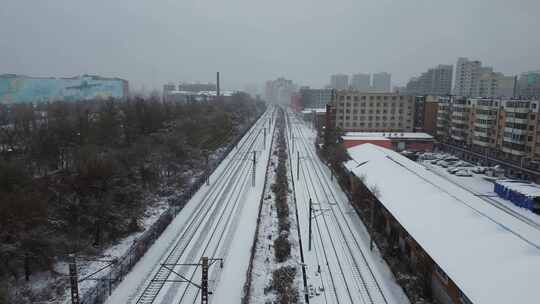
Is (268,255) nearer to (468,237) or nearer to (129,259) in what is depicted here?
(129,259)

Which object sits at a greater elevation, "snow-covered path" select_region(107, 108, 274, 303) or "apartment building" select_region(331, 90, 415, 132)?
"apartment building" select_region(331, 90, 415, 132)

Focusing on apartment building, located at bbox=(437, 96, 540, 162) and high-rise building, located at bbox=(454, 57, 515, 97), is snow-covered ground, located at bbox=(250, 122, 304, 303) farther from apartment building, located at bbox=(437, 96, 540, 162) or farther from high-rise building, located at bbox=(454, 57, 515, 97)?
high-rise building, located at bbox=(454, 57, 515, 97)

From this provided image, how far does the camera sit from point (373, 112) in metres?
47.2

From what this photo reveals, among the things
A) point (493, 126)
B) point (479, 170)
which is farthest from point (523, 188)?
point (493, 126)

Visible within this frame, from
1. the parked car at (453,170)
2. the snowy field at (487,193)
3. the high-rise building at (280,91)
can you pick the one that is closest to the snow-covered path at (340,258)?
the snowy field at (487,193)

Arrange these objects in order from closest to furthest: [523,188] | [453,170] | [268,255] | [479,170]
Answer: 1. [268,255]
2. [523,188]
3. [453,170]
4. [479,170]

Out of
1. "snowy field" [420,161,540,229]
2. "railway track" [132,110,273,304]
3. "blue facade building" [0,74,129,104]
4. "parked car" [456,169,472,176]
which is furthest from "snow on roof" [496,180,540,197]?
"blue facade building" [0,74,129,104]

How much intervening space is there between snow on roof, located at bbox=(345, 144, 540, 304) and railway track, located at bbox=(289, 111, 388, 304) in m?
2.02

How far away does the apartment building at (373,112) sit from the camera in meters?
46.3

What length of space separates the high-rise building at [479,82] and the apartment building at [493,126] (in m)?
41.6

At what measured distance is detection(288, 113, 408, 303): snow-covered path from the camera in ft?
38.5

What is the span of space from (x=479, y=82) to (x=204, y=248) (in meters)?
81.0

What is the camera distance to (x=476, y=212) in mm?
14008

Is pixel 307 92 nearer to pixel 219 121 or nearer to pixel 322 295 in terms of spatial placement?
pixel 219 121
